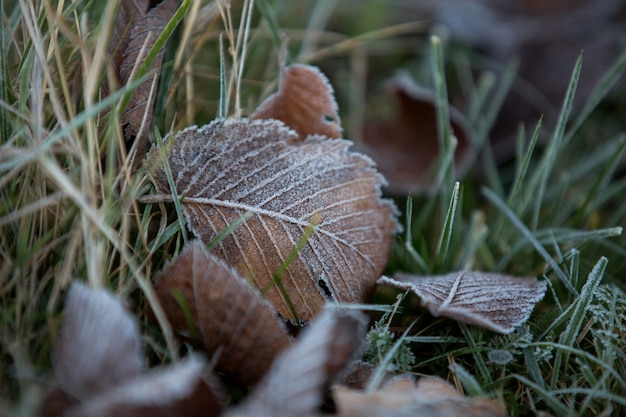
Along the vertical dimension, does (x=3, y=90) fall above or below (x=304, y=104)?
above

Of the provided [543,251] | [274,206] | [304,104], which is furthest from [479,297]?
[304,104]

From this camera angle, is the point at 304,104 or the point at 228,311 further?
the point at 304,104

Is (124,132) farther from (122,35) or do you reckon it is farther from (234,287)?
(234,287)

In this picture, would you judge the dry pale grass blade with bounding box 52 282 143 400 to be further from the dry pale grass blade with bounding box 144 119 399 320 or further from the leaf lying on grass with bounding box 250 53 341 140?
the leaf lying on grass with bounding box 250 53 341 140

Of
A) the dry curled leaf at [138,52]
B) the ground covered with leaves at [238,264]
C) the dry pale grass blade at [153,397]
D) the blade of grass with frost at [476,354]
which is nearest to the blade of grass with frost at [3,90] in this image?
the ground covered with leaves at [238,264]

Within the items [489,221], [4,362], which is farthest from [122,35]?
[489,221]

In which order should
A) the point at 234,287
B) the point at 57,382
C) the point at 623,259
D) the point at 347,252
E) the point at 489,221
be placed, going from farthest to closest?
the point at 489,221 < the point at 623,259 < the point at 347,252 < the point at 234,287 < the point at 57,382

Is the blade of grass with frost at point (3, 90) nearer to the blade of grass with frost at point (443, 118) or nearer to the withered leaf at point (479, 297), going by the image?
the withered leaf at point (479, 297)

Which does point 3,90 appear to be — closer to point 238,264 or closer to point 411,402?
point 238,264
